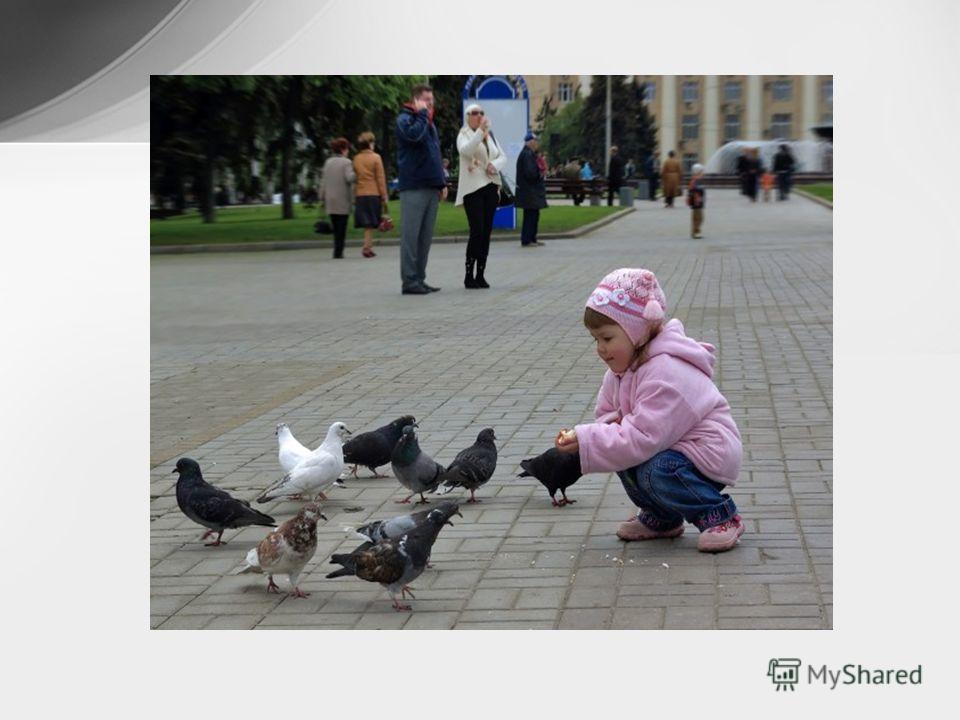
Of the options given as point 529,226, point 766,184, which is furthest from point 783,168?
point 529,226

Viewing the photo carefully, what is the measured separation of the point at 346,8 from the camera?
5090 mm

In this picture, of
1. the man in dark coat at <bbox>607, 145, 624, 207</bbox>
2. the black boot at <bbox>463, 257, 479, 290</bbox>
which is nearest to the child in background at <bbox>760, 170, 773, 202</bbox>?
the man in dark coat at <bbox>607, 145, 624, 207</bbox>

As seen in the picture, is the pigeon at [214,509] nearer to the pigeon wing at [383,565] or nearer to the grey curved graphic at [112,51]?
the pigeon wing at [383,565]

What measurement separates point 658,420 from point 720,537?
503mm

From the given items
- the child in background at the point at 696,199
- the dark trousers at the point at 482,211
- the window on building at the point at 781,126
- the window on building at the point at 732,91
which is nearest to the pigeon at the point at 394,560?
the window on building at the point at 732,91

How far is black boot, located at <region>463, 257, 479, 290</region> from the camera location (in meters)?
8.93

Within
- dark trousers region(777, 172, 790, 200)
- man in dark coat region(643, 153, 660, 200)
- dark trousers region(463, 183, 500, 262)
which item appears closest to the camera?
dark trousers region(777, 172, 790, 200)

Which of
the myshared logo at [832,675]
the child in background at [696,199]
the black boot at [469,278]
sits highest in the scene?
the child in background at [696,199]

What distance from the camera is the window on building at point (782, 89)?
5293 mm

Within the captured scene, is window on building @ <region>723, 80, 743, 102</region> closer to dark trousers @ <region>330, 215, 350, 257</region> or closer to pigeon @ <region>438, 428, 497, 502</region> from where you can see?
pigeon @ <region>438, 428, 497, 502</region>

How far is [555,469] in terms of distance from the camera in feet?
18.0

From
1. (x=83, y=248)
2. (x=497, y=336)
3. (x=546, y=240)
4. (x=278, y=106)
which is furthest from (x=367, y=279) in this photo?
(x=83, y=248)

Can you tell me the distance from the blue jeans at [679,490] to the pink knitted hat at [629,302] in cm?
46

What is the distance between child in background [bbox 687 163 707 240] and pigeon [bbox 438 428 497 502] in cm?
183
